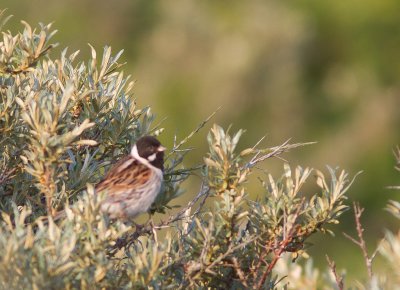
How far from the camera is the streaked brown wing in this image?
4.94 m

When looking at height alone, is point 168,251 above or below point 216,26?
above

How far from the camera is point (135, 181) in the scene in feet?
17.0

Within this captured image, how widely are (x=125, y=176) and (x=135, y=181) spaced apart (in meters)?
0.08

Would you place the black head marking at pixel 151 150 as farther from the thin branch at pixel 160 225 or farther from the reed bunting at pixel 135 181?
the thin branch at pixel 160 225

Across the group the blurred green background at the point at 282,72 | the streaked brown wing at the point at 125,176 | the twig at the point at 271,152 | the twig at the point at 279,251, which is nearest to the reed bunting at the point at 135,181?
the streaked brown wing at the point at 125,176

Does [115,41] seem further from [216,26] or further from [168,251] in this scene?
[168,251]

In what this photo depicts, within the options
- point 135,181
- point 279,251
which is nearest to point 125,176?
point 135,181

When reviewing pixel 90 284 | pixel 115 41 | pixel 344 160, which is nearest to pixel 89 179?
pixel 90 284

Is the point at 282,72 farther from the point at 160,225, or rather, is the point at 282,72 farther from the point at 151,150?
the point at 160,225

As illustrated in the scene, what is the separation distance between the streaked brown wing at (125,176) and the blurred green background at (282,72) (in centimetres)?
873

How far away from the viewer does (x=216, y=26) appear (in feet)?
53.9

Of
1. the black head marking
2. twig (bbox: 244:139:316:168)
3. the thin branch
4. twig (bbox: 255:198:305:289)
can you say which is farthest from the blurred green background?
twig (bbox: 255:198:305:289)

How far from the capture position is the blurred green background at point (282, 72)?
15102 millimetres

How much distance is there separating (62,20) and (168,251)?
1432 centimetres
